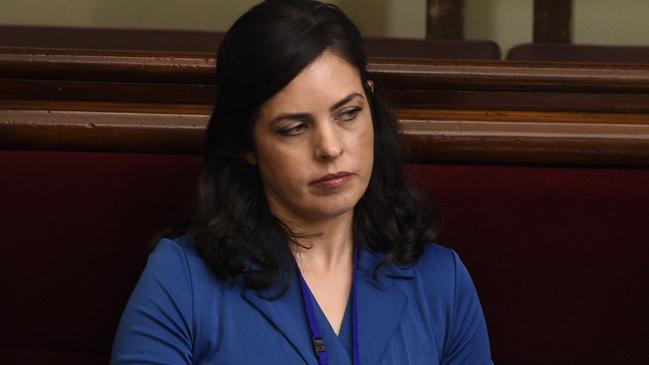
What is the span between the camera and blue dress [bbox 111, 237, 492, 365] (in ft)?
2.84

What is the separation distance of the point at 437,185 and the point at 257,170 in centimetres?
17

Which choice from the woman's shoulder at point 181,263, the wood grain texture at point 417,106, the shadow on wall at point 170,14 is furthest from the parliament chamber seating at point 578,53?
the woman's shoulder at point 181,263

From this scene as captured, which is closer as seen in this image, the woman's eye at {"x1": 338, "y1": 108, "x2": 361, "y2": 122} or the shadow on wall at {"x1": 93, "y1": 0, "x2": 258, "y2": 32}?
the woman's eye at {"x1": 338, "y1": 108, "x2": 361, "y2": 122}

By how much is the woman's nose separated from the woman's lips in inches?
0.6

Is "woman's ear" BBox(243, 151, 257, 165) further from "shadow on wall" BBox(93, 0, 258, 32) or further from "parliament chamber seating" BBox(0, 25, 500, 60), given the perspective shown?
"shadow on wall" BBox(93, 0, 258, 32)

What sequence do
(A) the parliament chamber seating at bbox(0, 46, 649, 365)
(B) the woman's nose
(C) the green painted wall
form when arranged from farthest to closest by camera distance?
(C) the green painted wall < (A) the parliament chamber seating at bbox(0, 46, 649, 365) < (B) the woman's nose

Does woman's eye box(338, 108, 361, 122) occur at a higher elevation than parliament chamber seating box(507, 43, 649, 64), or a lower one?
higher

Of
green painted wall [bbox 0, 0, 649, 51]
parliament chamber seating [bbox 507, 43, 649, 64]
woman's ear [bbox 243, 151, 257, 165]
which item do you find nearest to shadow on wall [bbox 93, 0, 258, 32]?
green painted wall [bbox 0, 0, 649, 51]

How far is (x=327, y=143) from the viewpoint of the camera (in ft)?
2.81

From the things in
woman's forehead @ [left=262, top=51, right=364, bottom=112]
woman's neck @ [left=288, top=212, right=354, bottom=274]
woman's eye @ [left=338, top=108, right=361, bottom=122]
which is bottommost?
woman's neck @ [left=288, top=212, right=354, bottom=274]

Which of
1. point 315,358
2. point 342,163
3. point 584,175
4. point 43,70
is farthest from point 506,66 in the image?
point 43,70

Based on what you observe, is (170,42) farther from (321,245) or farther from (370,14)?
(321,245)

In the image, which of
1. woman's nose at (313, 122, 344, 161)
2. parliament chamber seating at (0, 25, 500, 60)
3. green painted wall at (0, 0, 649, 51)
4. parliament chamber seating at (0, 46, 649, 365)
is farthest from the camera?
green painted wall at (0, 0, 649, 51)

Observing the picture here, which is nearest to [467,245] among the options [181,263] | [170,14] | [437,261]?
[437,261]
